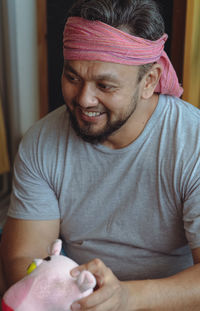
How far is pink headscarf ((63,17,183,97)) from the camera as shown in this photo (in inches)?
47.3

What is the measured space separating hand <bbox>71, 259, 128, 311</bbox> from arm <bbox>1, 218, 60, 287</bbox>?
487 millimetres

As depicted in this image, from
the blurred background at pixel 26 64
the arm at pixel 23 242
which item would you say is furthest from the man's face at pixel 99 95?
the blurred background at pixel 26 64

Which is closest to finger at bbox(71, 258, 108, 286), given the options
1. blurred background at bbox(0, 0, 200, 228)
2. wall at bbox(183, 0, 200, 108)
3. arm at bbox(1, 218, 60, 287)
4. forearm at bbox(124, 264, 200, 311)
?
forearm at bbox(124, 264, 200, 311)

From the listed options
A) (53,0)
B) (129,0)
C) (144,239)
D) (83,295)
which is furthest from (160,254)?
(53,0)

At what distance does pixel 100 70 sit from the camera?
1201 mm

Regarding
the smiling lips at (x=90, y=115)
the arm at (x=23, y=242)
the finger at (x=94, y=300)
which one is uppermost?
the smiling lips at (x=90, y=115)

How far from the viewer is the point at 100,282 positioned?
0.99 meters

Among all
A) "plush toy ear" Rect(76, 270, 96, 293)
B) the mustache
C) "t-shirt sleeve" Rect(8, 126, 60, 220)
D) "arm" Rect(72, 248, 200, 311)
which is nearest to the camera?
"plush toy ear" Rect(76, 270, 96, 293)

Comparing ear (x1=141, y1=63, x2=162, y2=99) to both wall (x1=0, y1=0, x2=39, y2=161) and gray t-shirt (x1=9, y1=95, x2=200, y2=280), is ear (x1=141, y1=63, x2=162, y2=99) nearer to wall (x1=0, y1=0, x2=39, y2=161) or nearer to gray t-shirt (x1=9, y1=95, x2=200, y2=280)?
gray t-shirt (x1=9, y1=95, x2=200, y2=280)

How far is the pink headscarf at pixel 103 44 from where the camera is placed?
1.20 metres

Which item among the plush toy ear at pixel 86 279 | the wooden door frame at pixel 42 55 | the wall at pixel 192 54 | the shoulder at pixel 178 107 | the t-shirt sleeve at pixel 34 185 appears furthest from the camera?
the wooden door frame at pixel 42 55

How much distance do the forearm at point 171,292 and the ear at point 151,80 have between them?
56cm

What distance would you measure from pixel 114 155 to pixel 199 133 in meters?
0.29

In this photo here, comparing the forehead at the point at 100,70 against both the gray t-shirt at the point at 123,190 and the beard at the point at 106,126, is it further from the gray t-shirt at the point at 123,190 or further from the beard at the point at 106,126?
the gray t-shirt at the point at 123,190
